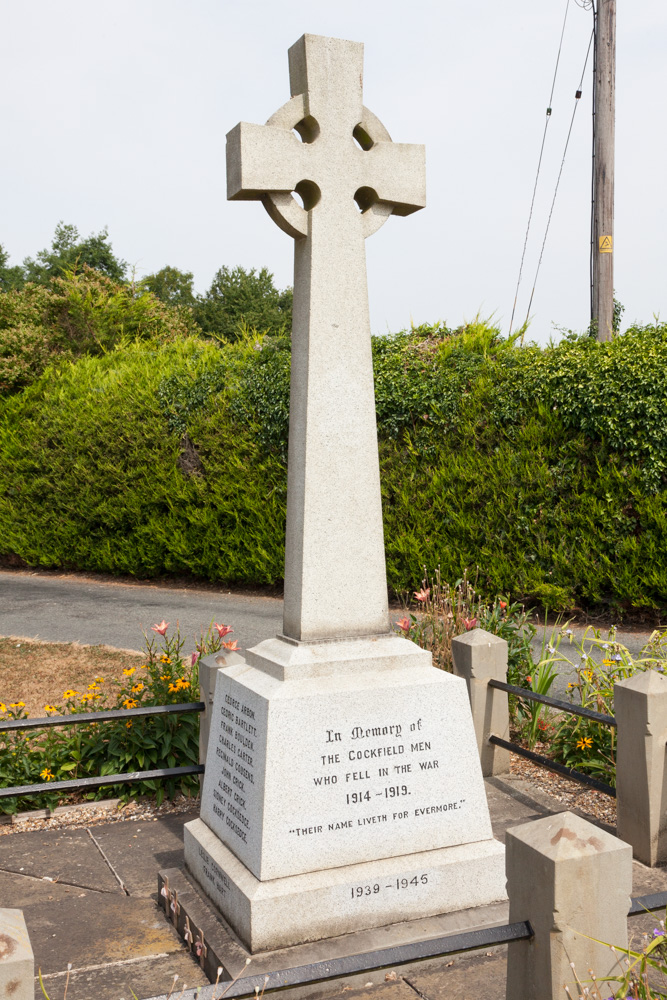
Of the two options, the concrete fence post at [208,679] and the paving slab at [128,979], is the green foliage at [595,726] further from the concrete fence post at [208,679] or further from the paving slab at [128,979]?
the paving slab at [128,979]

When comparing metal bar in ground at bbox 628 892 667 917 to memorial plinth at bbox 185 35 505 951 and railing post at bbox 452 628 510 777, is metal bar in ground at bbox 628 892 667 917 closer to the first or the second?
memorial plinth at bbox 185 35 505 951

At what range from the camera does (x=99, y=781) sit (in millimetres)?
4742

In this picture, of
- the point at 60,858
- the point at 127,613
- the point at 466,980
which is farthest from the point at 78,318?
the point at 466,980

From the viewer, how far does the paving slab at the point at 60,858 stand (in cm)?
407

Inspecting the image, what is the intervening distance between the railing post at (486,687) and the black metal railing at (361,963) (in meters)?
3.11

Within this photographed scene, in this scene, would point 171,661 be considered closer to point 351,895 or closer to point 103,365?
point 351,895

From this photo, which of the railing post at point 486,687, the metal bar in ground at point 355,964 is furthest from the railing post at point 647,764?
the metal bar in ground at point 355,964

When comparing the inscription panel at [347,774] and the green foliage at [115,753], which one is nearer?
the inscription panel at [347,774]

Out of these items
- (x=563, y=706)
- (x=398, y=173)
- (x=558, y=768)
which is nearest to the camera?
(x=398, y=173)

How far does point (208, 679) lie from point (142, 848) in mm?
936

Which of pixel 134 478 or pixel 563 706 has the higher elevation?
pixel 134 478

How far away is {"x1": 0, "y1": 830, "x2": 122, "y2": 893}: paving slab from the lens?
4.07 metres

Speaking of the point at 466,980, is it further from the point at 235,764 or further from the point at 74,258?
the point at 74,258

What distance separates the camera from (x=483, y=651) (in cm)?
522
